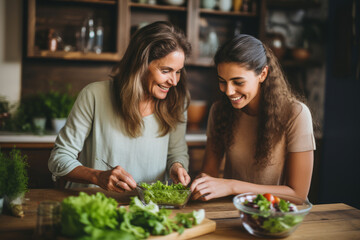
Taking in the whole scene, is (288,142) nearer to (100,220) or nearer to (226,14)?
(100,220)

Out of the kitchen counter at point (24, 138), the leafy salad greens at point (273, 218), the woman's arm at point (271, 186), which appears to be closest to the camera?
the leafy salad greens at point (273, 218)

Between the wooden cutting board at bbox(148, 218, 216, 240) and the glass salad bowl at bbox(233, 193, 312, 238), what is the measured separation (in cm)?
12

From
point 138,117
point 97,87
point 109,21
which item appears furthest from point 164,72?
point 109,21

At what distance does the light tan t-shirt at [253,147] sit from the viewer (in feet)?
5.97

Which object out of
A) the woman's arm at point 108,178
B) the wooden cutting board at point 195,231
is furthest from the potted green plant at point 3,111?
the wooden cutting board at point 195,231

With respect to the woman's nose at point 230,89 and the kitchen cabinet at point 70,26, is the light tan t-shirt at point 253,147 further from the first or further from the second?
the kitchen cabinet at point 70,26

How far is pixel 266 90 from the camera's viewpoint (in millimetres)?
1972

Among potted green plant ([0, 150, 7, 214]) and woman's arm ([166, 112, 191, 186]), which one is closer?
potted green plant ([0, 150, 7, 214])

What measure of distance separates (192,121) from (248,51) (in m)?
1.94

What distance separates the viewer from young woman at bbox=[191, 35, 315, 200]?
1.79m

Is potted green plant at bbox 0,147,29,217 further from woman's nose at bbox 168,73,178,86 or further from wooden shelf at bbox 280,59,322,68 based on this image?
wooden shelf at bbox 280,59,322,68

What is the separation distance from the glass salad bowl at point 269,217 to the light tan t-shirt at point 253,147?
0.53 meters

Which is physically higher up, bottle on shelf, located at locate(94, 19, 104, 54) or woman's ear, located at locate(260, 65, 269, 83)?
bottle on shelf, located at locate(94, 19, 104, 54)

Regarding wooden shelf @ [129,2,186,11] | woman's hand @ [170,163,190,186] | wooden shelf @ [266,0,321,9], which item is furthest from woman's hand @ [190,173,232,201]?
wooden shelf @ [266,0,321,9]
